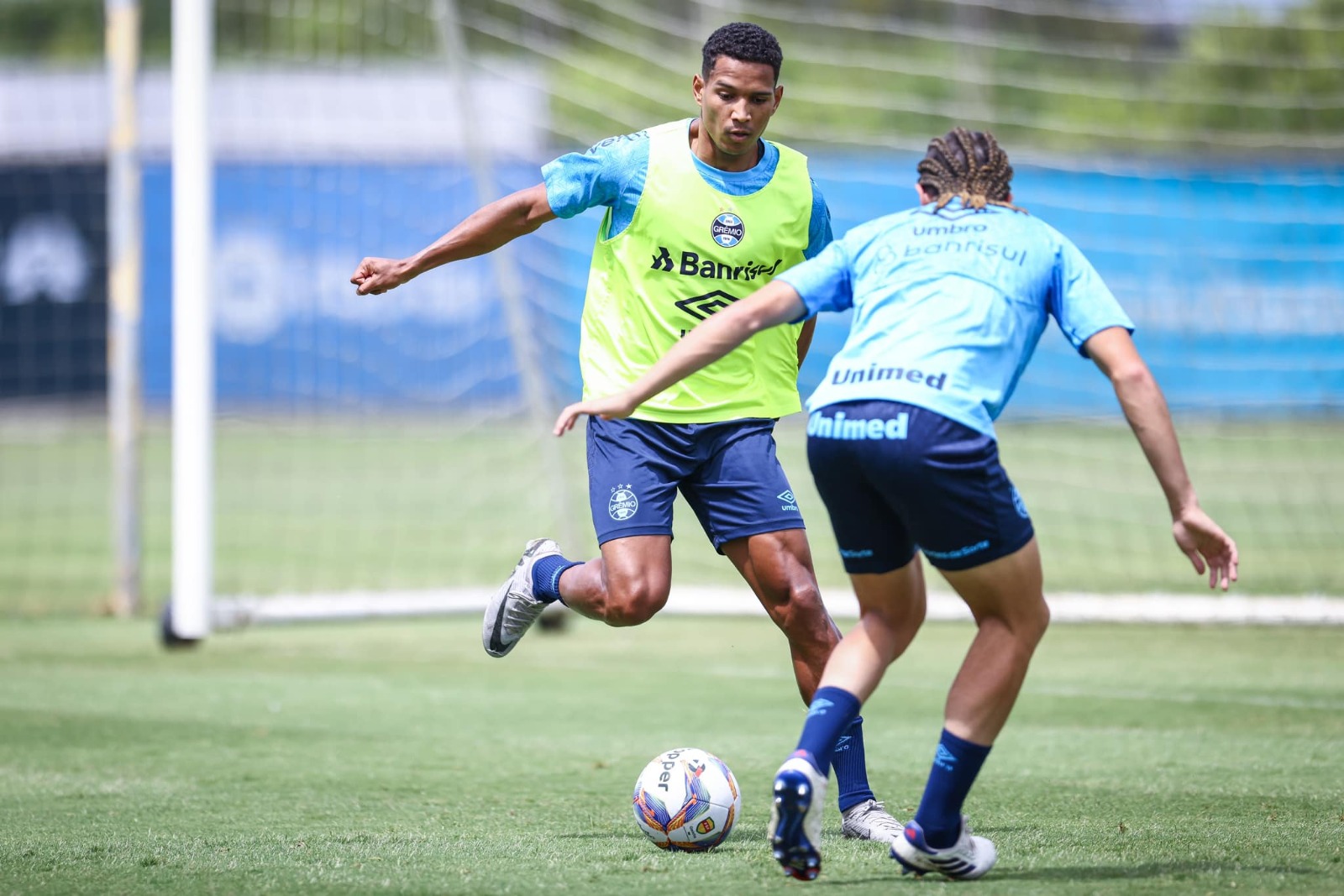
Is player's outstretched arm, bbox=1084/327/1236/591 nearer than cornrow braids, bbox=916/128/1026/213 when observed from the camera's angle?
Yes

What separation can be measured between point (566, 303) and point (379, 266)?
22.9 ft

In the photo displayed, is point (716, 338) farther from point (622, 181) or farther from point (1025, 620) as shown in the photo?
point (622, 181)

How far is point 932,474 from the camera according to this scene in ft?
13.1

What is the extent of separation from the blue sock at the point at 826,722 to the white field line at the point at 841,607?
17.2 ft

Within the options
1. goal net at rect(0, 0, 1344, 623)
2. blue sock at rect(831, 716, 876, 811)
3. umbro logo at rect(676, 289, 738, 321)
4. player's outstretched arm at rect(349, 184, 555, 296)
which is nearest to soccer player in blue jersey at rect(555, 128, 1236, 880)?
blue sock at rect(831, 716, 876, 811)

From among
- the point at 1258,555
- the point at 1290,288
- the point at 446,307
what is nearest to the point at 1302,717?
the point at 1258,555

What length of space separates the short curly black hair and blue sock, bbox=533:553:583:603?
175 cm

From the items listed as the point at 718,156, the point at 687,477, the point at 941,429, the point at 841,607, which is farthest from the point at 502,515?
the point at 941,429

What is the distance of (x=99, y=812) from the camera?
5.33 meters

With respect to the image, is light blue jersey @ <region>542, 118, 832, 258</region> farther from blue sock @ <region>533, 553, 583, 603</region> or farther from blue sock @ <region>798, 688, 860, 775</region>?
blue sock @ <region>798, 688, 860, 775</region>

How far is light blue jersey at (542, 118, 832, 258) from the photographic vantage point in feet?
17.9

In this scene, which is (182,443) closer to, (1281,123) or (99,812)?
(99,812)

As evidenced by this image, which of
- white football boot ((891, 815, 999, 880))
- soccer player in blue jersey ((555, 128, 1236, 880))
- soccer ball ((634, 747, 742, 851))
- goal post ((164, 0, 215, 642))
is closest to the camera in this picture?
soccer player in blue jersey ((555, 128, 1236, 880))

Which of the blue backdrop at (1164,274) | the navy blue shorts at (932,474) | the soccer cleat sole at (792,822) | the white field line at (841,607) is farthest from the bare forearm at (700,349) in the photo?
the blue backdrop at (1164,274)
